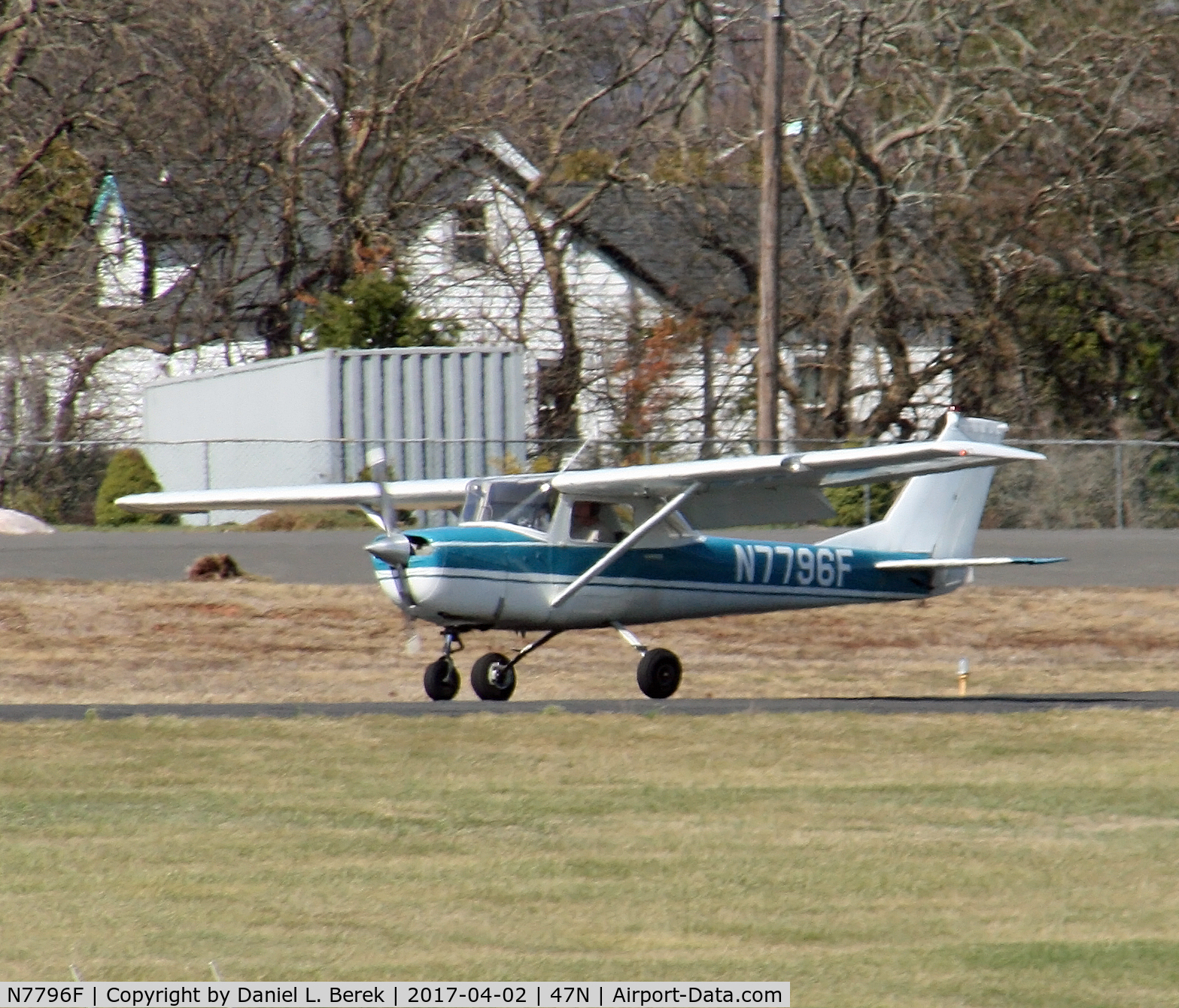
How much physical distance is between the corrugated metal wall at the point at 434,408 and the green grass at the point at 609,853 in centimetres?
1616

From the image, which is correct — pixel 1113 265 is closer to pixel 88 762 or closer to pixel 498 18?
pixel 498 18

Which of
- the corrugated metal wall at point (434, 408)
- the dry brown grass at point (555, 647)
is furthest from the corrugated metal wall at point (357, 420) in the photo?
the dry brown grass at point (555, 647)

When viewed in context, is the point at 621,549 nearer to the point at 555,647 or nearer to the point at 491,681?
the point at 491,681

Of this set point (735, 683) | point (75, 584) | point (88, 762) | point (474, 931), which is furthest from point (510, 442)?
point (474, 931)

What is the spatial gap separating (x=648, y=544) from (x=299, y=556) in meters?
9.54

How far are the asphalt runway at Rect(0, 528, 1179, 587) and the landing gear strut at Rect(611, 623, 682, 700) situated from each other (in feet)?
27.3

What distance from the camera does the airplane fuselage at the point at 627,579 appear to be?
48.4ft

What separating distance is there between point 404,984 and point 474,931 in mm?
915

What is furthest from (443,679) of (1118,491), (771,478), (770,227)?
(1118,491)

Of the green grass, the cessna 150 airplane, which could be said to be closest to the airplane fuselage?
the cessna 150 airplane

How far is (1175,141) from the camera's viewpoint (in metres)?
34.5

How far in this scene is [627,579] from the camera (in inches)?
627

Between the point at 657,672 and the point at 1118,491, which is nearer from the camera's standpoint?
the point at 657,672
